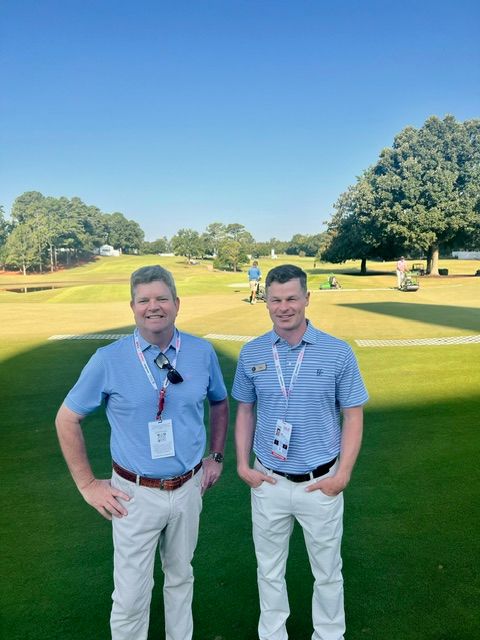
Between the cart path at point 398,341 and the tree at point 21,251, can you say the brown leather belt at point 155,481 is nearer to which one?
the cart path at point 398,341

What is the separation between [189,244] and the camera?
336ft

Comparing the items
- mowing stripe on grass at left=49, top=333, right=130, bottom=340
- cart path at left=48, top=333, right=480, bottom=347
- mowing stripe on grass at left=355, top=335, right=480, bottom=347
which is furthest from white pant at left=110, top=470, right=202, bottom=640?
mowing stripe on grass at left=49, top=333, right=130, bottom=340

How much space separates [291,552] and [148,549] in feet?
5.28

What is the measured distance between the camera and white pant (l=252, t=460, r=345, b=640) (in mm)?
2666

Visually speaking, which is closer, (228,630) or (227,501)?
(228,630)

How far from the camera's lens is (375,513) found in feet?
14.0

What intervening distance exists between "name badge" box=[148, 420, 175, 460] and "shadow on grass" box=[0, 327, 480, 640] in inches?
50.9

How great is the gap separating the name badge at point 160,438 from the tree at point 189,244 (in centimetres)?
10091

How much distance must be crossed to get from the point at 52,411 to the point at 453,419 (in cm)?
565

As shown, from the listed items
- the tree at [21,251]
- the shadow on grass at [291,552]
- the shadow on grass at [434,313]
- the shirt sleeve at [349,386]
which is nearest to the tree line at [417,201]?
the shadow on grass at [434,313]

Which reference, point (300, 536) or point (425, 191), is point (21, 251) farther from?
point (300, 536)

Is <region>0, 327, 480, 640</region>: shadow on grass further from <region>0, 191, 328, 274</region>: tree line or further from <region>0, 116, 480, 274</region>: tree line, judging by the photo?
<region>0, 191, 328, 274</region>: tree line

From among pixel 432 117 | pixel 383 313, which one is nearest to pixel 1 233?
pixel 432 117

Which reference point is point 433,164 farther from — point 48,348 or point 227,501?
Result: point 227,501
